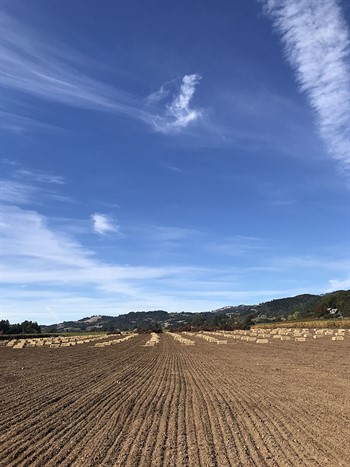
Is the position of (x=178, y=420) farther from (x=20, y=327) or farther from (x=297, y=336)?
(x=20, y=327)

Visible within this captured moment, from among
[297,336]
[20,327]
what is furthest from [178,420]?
[20,327]

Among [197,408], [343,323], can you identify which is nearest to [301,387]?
[197,408]

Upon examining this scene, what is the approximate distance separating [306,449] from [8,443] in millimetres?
7735

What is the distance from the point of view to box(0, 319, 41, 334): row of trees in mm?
155500

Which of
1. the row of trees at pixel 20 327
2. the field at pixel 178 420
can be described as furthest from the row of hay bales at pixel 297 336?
the row of trees at pixel 20 327

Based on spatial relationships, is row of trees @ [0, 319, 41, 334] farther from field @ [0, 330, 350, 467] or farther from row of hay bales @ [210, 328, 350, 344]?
field @ [0, 330, 350, 467]

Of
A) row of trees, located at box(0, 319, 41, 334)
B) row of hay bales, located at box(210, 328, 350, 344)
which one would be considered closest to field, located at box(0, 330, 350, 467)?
row of hay bales, located at box(210, 328, 350, 344)

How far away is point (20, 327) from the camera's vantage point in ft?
525

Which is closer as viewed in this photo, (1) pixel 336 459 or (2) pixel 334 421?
(1) pixel 336 459

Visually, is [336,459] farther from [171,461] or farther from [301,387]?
[301,387]

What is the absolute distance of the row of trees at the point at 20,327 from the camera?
155500mm

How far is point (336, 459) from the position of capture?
413 inches

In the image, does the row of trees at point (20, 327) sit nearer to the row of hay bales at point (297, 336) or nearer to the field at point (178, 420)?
the row of hay bales at point (297, 336)

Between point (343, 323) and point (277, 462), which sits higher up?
point (343, 323)
